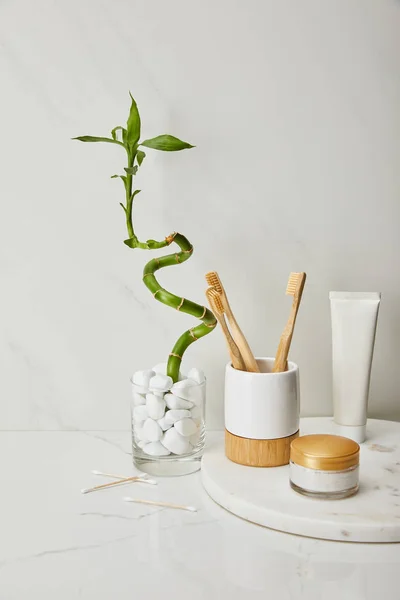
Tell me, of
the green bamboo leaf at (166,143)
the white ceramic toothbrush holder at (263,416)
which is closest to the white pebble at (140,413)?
the white ceramic toothbrush holder at (263,416)

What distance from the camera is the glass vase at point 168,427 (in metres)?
0.85

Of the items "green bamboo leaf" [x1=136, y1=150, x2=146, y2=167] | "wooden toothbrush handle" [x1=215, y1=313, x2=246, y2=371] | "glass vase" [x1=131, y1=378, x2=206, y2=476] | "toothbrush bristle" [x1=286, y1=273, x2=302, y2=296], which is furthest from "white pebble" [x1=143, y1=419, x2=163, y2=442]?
"green bamboo leaf" [x1=136, y1=150, x2=146, y2=167]

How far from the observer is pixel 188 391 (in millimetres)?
862

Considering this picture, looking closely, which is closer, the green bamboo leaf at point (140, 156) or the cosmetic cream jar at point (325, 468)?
the cosmetic cream jar at point (325, 468)

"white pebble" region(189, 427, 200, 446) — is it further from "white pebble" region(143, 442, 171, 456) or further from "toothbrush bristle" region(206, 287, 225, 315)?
"toothbrush bristle" region(206, 287, 225, 315)

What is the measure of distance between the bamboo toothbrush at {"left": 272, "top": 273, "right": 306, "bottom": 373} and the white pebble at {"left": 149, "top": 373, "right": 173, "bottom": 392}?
14 centimetres

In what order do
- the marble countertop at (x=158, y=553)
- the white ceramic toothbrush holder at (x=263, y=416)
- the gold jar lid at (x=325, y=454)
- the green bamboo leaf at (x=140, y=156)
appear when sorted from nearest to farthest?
1. the marble countertop at (x=158, y=553)
2. the gold jar lid at (x=325, y=454)
3. the white ceramic toothbrush holder at (x=263, y=416)
4. the green bamboo leaf at (x=140, y=156)

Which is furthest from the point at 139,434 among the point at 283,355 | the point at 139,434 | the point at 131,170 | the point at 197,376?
the point at 131,170

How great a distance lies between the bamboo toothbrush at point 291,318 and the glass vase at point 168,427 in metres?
0.11

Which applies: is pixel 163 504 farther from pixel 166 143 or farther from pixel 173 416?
pixel 166 143

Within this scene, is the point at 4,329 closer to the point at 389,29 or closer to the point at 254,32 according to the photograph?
the point at 254,32

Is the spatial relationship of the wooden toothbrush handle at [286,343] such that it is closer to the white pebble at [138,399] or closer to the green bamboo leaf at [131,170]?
the white pebble at [138,399]

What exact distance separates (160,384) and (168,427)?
0.06 metres

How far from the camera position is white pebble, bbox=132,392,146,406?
0.87m
